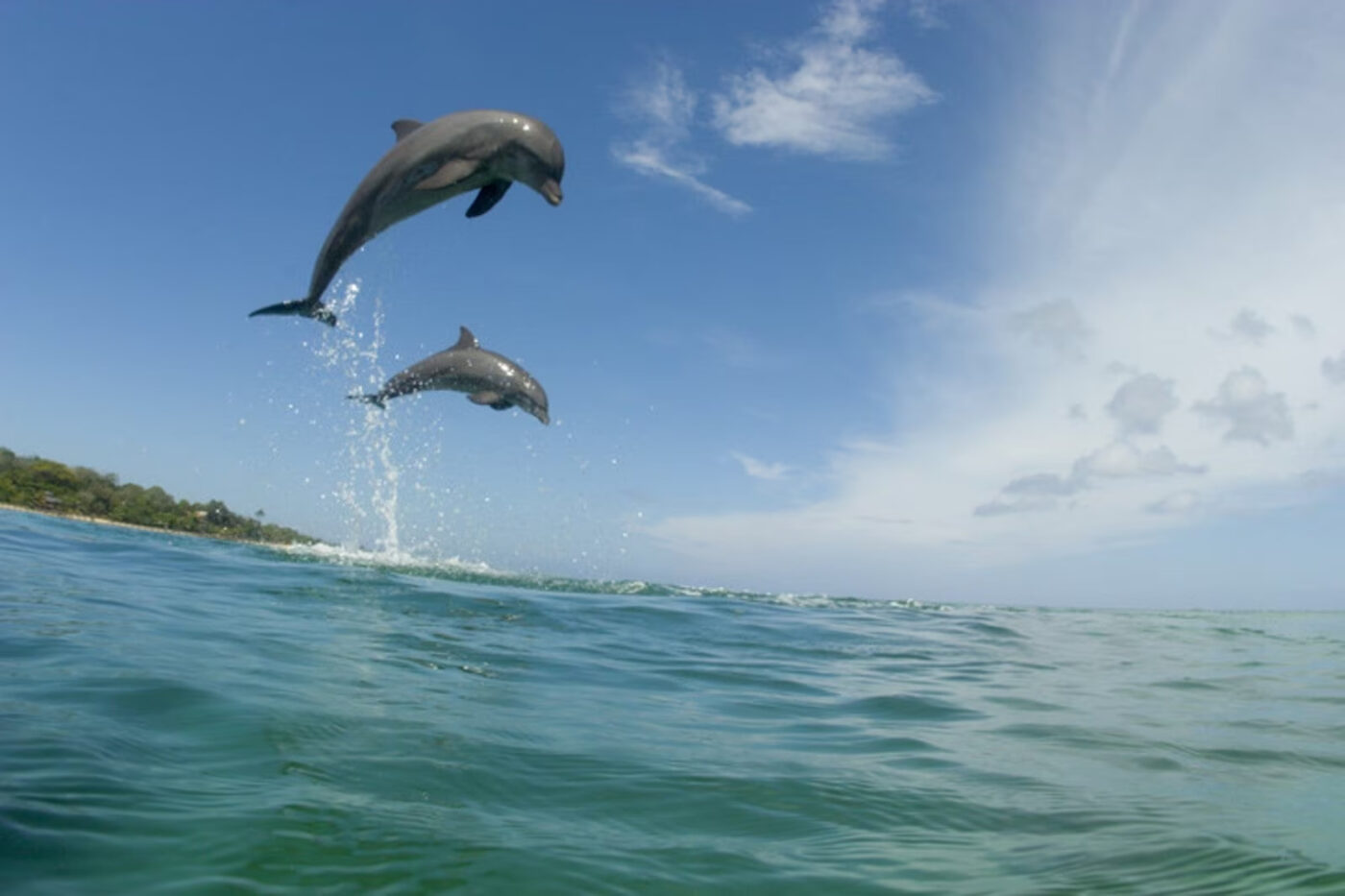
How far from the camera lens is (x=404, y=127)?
7.28 metres

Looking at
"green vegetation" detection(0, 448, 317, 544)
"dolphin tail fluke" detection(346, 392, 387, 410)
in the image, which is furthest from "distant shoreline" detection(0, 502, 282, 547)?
"dolphin tail fluke" detection(346, 392, 387, 410)

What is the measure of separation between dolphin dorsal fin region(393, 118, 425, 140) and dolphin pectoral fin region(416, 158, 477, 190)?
115 centimetres

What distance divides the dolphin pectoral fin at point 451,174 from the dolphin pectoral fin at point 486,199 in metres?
0.42

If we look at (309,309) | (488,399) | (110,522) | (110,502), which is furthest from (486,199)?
(110,502)

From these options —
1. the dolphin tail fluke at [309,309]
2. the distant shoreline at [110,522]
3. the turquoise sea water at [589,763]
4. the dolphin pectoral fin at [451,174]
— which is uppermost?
the dolphin pectoral fin at [451,174]

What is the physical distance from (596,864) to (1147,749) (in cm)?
433

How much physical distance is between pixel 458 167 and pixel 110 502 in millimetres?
26053

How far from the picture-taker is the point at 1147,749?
592cm

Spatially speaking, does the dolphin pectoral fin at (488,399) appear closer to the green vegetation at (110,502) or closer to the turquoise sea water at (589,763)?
the turquoise sea water at (589,763)

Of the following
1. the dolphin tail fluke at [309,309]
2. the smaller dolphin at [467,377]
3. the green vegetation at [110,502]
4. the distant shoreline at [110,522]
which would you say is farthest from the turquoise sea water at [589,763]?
the green vegetation at [110,502]

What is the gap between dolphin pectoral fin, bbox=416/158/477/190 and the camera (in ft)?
20.5

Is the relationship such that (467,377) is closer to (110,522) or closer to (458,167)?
(458,167)

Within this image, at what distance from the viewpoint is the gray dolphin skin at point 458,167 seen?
6.27 meters

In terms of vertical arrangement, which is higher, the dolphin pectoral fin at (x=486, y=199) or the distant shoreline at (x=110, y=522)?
the dolphin pectoral fin at (x=486, y=199)
